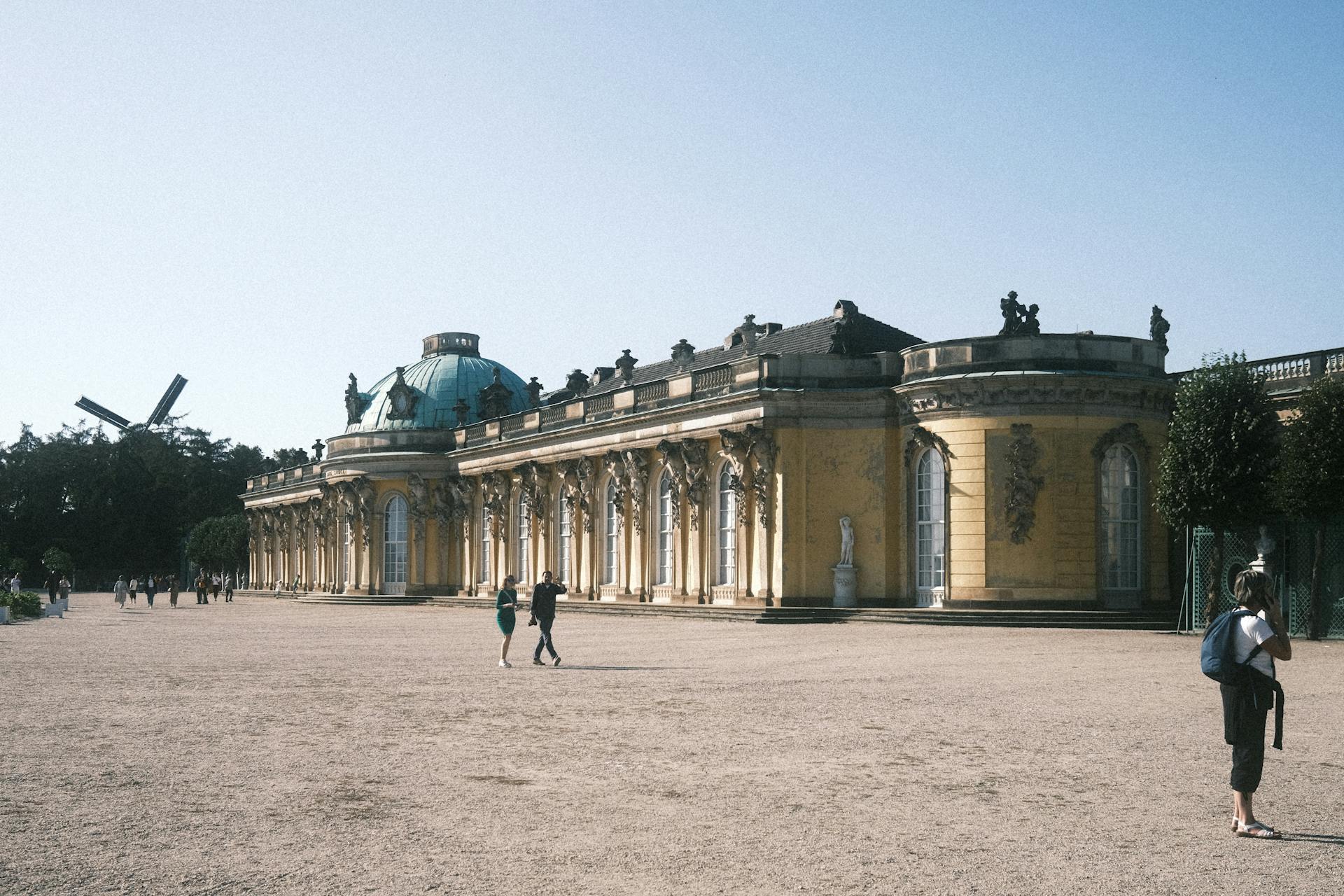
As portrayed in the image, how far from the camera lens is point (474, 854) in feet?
28.2

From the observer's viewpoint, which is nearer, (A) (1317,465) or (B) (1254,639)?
(B) (1254,639)

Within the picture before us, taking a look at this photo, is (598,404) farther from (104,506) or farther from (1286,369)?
(104,506)

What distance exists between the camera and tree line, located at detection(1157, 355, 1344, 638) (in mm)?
29656

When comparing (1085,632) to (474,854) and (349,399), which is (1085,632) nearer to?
(474,854)

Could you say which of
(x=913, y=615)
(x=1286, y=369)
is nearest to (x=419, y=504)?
(x=913, y=615)

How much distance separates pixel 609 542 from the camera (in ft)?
170

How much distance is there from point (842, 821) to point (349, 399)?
2735 inches

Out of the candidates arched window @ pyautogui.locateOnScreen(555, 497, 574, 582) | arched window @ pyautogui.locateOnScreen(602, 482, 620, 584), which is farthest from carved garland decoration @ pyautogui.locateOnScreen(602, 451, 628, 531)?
arched window @ pyautogui.locateOnScreen(555, 497, 574, 582)

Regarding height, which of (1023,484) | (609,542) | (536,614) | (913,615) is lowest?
(913,615)

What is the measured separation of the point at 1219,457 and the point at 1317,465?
2.14 m

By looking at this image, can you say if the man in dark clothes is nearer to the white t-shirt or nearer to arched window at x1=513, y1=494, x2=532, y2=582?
the white t-shirt

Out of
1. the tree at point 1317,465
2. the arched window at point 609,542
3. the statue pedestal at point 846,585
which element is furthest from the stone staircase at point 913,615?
the tree at point 1317,465

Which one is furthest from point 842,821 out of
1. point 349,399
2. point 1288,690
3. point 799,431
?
point 349,399

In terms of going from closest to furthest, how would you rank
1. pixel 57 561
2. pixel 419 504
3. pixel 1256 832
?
pixel 1256 832
pixel 419 504
pixel 57 561
